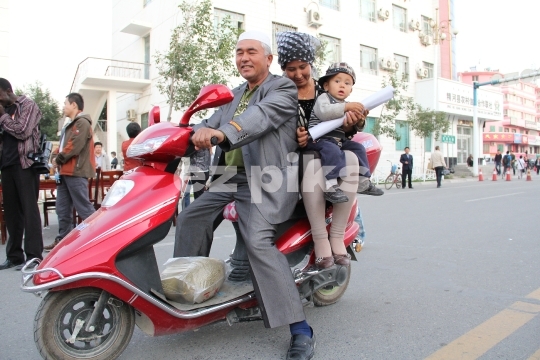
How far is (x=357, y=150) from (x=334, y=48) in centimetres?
2277

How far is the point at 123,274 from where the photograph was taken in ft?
7.52

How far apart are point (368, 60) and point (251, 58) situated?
25.6 metres

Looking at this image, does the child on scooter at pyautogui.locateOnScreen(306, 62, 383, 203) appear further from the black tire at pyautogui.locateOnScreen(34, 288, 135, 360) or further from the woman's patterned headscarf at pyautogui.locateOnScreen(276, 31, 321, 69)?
the black tire at pyautogui.locateOnScreen(34, 288, 135, 360)

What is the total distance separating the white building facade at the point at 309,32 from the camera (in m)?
20.4

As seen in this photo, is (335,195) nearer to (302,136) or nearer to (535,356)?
(302,136)

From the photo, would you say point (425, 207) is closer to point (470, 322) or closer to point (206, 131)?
point (470, 322)

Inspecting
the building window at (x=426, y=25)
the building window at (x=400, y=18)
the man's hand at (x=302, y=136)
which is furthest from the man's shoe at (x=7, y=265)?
the building window at (x=426, y=25)

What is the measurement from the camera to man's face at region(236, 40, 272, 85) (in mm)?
2668

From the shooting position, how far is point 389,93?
9.05 feet

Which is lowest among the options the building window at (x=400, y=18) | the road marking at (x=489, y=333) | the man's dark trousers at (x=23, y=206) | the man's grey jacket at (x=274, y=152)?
the road marking at (x=489, y=333)

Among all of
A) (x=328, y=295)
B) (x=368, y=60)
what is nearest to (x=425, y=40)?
(x=368, y=60)

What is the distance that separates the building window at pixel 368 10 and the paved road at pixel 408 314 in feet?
75.0

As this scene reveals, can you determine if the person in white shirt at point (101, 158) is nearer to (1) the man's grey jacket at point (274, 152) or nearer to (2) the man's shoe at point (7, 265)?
(2) the man's shoe at point (7, 265)

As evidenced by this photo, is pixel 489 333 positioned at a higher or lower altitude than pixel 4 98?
lower
